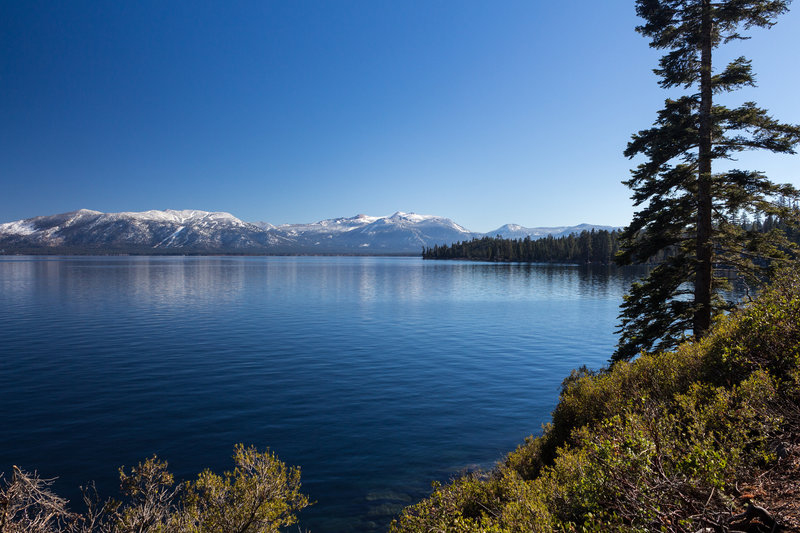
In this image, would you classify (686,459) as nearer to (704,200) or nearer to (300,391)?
(704,200)

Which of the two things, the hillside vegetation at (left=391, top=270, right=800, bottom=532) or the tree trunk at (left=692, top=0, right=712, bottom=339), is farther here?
the tree trunk at (left=692, top=0, right=712, bottom=339)

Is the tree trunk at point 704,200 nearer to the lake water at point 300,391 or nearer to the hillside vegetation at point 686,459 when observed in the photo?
the hillside vegetation at point 686,459

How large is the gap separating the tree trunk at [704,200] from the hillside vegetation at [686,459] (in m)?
6.80

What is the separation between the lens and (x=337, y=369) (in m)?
26.3

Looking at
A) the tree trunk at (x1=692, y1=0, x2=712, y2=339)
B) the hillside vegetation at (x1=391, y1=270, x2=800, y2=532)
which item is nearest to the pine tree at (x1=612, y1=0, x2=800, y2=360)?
the tree trunk at (x1=692, y1=0, x2=712, y2=339)

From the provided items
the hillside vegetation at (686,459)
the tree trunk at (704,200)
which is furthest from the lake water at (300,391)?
the tree trunk at (704,200)

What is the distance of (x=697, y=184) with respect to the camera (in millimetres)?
17312

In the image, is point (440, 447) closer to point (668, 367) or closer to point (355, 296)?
point (668, 367)

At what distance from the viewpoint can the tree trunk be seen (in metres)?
16.7

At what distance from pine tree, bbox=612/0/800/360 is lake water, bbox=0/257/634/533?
8217 mm

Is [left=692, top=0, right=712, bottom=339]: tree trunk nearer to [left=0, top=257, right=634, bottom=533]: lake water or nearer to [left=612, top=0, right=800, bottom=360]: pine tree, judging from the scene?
[left=612, top=0, right=800, bottom=360]: pine tree

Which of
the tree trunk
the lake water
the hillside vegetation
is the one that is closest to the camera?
the hillside vegetation

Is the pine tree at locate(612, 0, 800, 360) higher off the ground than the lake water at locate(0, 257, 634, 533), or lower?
higher

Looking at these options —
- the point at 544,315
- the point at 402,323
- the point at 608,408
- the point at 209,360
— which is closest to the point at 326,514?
the point at 608,408
